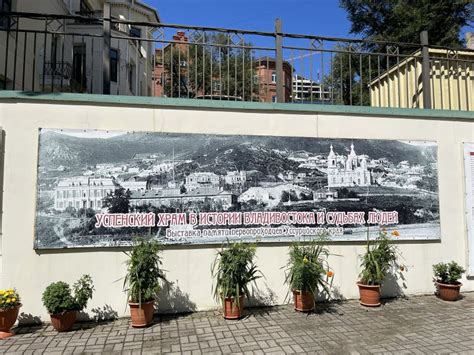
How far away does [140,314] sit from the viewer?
15.4ft

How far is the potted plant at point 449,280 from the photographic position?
5684 millimetres

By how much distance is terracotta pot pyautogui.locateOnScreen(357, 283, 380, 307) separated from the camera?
17.9 ft

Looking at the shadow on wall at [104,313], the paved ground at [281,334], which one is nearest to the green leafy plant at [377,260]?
the paved ground at [281,334]

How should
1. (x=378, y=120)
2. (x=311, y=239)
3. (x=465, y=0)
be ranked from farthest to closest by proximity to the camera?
(x=465, y=0), (x=378, y=120), (x=311, y=239)

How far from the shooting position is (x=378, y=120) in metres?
6.12

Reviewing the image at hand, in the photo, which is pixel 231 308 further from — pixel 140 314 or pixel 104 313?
pixel 104 313

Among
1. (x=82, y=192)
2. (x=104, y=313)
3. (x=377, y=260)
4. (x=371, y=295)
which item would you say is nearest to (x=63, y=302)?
(x=104, y=313)

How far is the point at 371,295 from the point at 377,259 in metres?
0.55

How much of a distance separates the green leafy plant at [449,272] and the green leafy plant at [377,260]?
0.76m

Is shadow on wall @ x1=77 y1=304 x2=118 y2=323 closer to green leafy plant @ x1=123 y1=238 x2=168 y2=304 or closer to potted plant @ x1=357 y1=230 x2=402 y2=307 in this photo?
green leafy plant @ x1=123 y1=238 x2=168 y2=304

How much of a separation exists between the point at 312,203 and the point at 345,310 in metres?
1.66

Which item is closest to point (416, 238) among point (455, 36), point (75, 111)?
point (75, 111)

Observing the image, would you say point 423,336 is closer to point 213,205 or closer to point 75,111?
point 213,205

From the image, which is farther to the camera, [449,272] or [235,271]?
[449,272]
